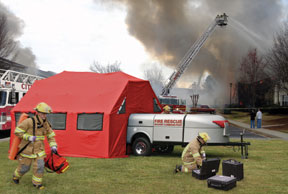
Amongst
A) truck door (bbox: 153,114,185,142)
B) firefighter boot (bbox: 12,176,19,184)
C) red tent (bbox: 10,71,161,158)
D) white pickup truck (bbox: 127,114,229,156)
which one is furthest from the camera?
red tent (bbox: 10,71,161,158)

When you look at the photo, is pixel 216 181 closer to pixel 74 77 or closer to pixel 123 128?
pixel 123 128

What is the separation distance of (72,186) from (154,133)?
15.0ft

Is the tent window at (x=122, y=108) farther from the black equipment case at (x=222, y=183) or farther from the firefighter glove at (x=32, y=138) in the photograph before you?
the black equipment case at (x=222, y=183)

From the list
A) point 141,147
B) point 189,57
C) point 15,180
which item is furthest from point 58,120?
point 189,57

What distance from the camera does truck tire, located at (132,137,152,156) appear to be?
1151 cm

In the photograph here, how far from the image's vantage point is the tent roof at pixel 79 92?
39.0 feet

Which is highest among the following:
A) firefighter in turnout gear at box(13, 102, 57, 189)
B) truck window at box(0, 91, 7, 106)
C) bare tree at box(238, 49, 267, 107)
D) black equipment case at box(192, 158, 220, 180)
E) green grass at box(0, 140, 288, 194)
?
bare tree at box(238, 49, 267, 107)

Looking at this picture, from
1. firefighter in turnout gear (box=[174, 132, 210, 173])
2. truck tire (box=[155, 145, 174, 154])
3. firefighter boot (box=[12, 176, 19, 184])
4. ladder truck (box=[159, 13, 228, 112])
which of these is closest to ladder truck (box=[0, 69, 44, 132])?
truck tire (box=[155, 145, 174, 154])

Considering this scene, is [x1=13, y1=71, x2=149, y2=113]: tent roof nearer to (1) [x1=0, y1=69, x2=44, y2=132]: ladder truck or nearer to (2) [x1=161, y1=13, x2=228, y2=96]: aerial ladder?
(1) [x1=0, y1=69, x2=44, y2=132]: ladder truck

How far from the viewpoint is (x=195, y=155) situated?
28.2ft

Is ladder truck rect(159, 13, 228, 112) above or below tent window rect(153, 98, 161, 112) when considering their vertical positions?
above

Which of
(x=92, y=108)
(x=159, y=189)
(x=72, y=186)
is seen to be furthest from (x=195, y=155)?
(x=92, y=108)

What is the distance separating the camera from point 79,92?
12688 millimetres

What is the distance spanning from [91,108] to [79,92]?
131 centimetres
